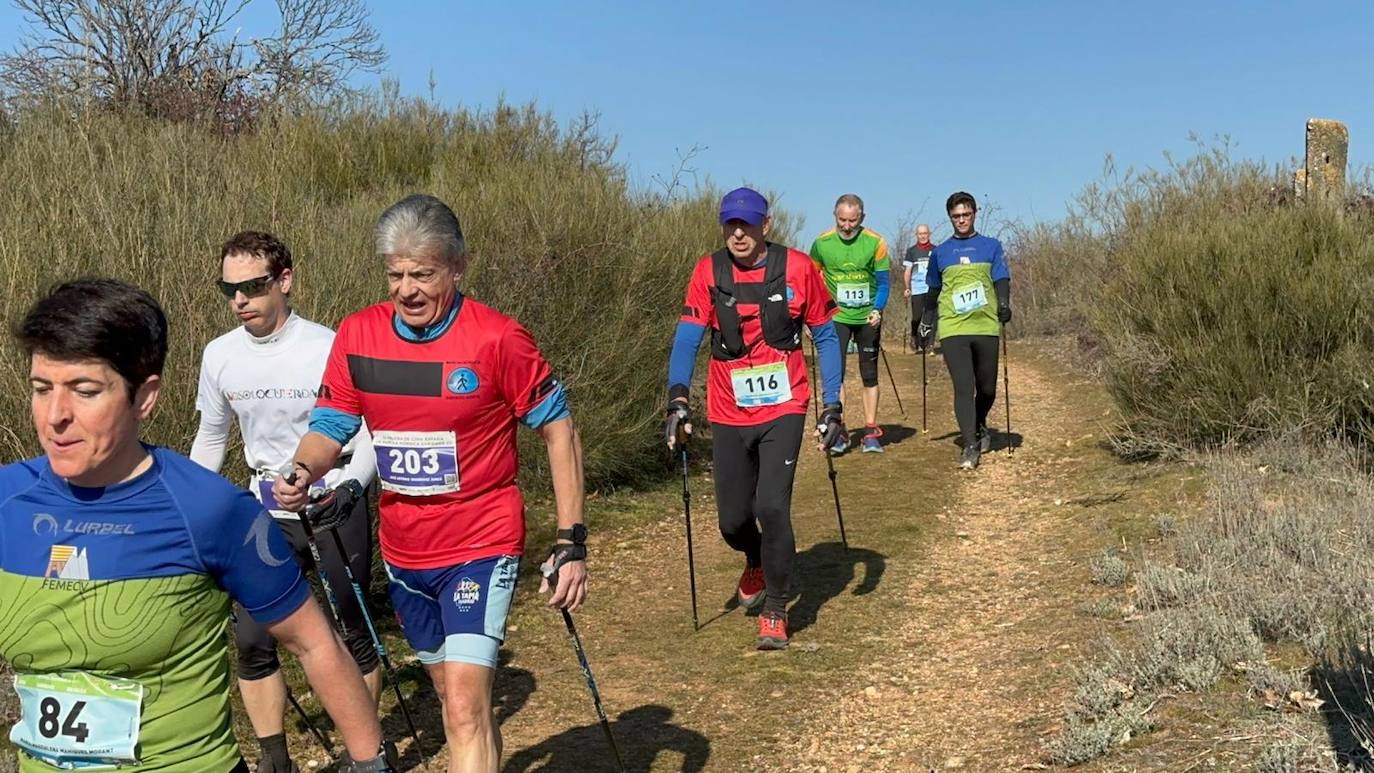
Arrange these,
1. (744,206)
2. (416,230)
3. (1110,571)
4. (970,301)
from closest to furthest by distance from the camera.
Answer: (416,230) → (744,206) → (1110,571) → (970,301)

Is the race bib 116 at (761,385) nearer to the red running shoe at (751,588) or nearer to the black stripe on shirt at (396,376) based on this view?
the red running shoe at (751,588)

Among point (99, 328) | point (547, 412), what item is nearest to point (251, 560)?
point (99, 328)

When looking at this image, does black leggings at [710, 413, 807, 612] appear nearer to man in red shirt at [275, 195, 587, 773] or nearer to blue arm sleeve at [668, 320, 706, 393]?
blue arm sleeve at [668, 320, 706, 393]

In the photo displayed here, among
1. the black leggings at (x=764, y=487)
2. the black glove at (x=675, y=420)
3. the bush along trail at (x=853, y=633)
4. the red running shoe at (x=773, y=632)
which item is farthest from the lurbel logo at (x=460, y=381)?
the red running shoe at (x=773, y=632)

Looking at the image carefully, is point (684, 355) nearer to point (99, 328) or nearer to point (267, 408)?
point (267, 408)

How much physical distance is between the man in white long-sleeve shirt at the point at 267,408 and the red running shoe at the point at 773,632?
2.43 metres

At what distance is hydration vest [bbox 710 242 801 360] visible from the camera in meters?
6.41

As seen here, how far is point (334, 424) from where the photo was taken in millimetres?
3875

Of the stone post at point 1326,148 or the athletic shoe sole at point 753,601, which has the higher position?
the stone post at point 1326,148

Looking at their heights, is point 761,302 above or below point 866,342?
above

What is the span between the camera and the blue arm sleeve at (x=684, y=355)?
21.0 ft

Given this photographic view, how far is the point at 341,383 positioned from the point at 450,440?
411mm

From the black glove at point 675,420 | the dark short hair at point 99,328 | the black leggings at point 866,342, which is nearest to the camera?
the dark short hair at point 99,328

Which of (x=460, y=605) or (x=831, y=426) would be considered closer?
(x=460, y=605)
